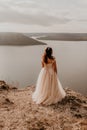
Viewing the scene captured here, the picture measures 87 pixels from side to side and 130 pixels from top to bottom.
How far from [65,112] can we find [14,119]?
76.4 inches

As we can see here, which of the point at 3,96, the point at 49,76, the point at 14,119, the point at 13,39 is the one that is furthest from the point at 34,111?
the point at 13,39

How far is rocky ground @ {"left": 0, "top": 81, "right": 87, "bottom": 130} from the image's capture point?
8930mm

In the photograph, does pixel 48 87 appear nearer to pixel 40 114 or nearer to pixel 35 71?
pixel 40 114

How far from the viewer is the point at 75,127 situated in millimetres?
8820

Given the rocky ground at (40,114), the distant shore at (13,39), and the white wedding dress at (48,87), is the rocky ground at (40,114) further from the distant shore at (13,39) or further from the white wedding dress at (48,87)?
the distant shore at (13,39)

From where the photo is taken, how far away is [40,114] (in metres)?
9.91

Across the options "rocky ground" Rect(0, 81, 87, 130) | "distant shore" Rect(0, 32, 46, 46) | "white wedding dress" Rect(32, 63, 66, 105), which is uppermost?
"white wedding dress" Rect(32, 63, 66, 105)

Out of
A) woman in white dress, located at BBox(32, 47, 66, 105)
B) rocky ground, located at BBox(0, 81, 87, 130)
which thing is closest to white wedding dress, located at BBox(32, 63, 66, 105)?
woman in white dress, located at BBox(32, 47, 66, 105)

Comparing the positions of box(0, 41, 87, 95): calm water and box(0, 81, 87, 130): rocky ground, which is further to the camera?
box(0, 41, 87, 95): calm water

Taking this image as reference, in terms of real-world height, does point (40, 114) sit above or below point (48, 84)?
below

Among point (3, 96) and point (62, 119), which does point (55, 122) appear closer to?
point (62, 119)

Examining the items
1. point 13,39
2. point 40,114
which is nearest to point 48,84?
point 40,114

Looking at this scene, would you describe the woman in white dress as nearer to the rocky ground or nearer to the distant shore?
the rocky ground

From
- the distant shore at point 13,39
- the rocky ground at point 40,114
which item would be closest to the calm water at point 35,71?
the rocky ground at point 40,114
